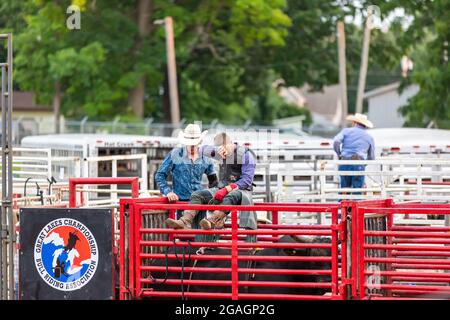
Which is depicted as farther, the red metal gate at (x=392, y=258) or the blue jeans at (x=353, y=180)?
the blue jeans at (x=353, y=180)

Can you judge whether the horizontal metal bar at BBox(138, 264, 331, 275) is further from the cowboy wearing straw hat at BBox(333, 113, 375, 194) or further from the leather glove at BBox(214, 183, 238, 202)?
the cowboy wearing straw hat at BBox(333, 113, 375, 194)

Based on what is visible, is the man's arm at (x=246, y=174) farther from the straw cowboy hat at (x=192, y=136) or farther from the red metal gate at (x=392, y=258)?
the red metal gate at (x=392, y=258)

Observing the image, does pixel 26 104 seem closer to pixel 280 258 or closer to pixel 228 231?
pixel 228 231

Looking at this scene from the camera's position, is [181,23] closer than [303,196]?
No

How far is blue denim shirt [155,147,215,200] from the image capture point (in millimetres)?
13328

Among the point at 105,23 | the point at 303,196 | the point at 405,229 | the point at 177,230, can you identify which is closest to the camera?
the point at 177,230

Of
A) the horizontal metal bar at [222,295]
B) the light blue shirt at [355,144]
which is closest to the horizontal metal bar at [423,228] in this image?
the horizontal metal bar at [222,295]

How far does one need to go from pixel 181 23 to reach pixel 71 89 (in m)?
5.63

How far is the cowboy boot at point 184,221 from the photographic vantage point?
1168 cm

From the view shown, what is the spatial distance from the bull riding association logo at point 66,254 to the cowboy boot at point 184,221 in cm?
72

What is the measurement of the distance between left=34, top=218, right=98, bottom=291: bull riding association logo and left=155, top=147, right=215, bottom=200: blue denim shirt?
1.81 meters

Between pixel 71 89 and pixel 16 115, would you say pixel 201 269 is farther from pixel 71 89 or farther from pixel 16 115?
pixel 16 115
